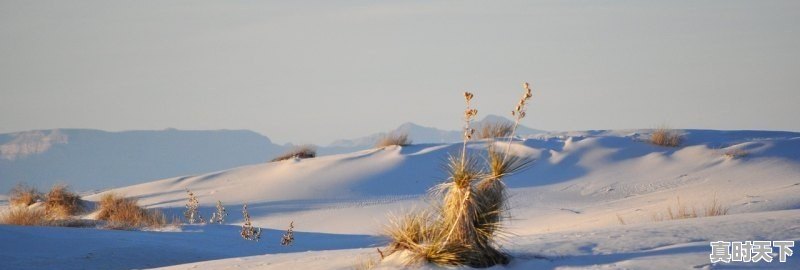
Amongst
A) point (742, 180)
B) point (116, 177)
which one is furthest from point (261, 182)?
point (116, 177)

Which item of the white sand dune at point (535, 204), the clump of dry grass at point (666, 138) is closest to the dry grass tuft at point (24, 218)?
the white sand dune at point (535, 204)

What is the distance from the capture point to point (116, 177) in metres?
84.4

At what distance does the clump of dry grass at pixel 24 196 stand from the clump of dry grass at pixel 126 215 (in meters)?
1.53

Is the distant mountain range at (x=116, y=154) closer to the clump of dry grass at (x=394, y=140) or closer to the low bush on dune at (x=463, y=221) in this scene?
the clump of dry grass at (x=394, y=140)

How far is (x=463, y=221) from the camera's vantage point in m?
6.94

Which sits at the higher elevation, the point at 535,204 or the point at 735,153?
the point at 735,153

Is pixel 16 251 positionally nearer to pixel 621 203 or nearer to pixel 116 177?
pixel 621 203

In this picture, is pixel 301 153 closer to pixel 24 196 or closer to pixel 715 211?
pixel 24 196

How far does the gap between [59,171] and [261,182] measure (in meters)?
67.2

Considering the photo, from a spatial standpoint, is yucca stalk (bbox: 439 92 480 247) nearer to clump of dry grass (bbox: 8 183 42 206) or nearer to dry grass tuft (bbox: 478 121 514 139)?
clump of dry grass (bbox: 8 183 42 206)

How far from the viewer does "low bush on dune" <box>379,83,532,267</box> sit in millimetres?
6902

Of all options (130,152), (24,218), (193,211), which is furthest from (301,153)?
(130,152)

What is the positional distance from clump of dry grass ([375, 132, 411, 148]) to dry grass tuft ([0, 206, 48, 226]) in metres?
8.75

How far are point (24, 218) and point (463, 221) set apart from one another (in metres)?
11.5
